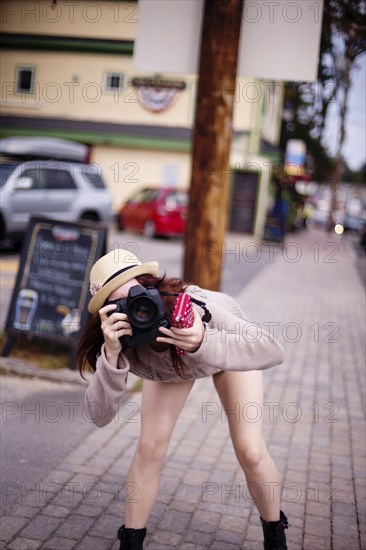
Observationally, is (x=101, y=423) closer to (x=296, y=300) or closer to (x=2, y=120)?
(x=2, y=120)

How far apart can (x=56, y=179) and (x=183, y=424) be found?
1041 centimetres

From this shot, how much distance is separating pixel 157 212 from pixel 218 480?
52.5ft

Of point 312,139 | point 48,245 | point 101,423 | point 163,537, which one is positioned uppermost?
point 312,139

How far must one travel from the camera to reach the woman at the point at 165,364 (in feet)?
8.03

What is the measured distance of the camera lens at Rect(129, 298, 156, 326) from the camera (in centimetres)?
230

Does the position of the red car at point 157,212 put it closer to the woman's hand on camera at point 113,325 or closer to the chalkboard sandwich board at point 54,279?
the chalkboard sandwich board at point 54,279

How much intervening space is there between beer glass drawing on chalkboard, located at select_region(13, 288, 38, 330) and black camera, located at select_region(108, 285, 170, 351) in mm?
3871

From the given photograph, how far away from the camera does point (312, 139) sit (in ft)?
119

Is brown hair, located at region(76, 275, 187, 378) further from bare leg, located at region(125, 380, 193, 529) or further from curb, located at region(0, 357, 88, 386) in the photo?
curb, located at region(0, 357, 88, 386)

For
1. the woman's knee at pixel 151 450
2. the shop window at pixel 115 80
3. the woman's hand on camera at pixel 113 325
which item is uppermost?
the shop window at pixel 115 80

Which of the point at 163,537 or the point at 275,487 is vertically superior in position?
the point at 275,487

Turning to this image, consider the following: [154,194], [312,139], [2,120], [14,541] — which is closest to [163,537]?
[14,541]

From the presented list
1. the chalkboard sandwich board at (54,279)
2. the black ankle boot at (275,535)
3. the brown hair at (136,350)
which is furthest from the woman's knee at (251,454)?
the chalkboard sandwich board at (54,279)

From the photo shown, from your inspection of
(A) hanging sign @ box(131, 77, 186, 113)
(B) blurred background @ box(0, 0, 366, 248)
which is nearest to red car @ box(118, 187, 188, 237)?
(B) blurred background @ box(0, 0, 366, 248)
